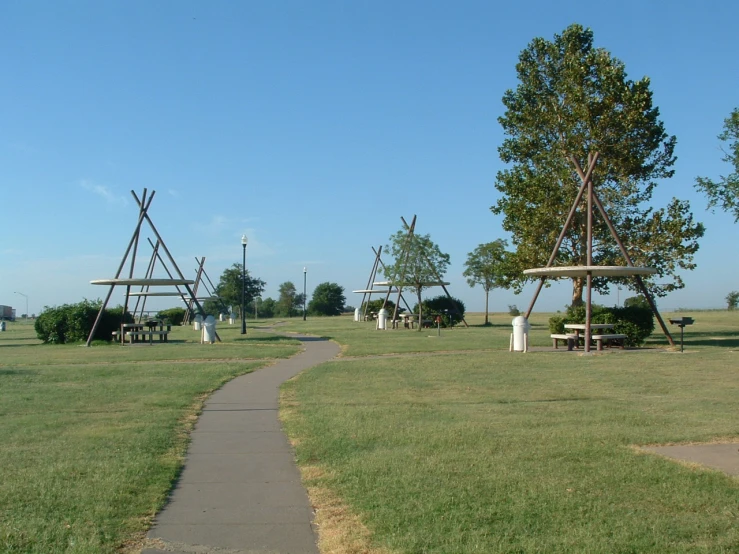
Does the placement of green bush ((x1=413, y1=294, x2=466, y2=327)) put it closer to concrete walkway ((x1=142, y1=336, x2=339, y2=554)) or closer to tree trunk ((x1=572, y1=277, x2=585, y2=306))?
tree trunk ((x1=572, y1=277, x2=585, y2=306))

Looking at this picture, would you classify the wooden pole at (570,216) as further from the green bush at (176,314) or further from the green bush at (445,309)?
the green bush at (176,314)

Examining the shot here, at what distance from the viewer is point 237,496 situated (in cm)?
638

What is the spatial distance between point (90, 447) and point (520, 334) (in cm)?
1568

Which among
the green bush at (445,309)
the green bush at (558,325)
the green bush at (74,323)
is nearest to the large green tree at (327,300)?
the green bush at (445,309)

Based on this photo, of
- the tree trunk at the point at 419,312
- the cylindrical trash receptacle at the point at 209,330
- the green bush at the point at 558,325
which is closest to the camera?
the green bush at the point at 558,325

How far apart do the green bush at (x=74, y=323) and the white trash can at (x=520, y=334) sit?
57.7 feet

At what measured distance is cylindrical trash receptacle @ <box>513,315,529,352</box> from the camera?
865 inches

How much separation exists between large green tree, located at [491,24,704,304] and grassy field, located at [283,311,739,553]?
1460 cm

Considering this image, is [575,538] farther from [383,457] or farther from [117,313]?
[117,313]

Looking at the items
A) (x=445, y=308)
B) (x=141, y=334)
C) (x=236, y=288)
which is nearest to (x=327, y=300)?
(x=236, y=288)

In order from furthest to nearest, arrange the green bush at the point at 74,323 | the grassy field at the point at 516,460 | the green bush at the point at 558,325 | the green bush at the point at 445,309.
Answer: the green bush at the point at 445,309, the green bush at the point at 74,323, the green bush at the point at 558,325, the grassy field at the point at 516,460

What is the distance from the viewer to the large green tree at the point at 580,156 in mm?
28812

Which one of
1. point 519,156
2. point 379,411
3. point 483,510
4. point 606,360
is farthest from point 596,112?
point 483,510

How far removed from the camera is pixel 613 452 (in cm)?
764
